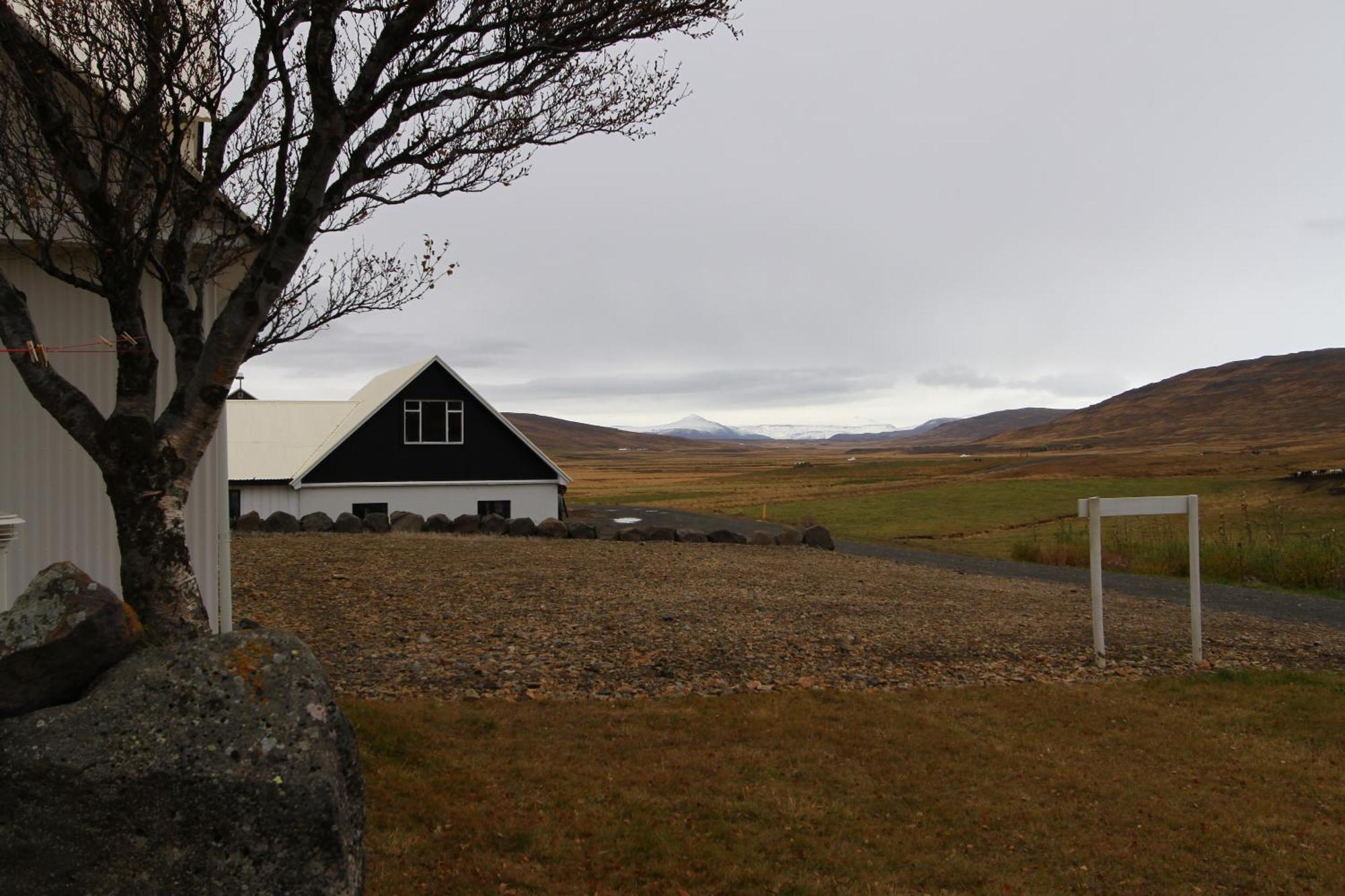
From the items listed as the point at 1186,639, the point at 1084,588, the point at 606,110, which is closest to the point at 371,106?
the point at 606,110

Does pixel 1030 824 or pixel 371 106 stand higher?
pixel 371 106

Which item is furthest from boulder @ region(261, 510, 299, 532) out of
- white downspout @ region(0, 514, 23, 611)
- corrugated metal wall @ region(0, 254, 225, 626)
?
white downspout @ region(0, 514, 23, 611)

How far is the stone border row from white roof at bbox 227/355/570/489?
4.48 m

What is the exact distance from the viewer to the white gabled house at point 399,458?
97.6 ft

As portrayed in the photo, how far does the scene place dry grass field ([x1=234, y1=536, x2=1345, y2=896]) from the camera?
568cm

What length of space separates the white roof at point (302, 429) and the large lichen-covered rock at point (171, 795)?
27306 millimetres

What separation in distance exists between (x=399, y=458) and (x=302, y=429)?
4.27m

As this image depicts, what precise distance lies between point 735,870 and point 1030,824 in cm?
227

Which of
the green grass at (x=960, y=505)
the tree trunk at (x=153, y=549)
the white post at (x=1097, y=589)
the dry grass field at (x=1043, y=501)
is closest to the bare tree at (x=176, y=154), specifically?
the tree trunk at (x=153, y=549)

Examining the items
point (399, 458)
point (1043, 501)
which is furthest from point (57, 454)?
point (1043, 501)

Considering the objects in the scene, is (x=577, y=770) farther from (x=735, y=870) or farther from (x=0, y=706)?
(x=0, y=706)

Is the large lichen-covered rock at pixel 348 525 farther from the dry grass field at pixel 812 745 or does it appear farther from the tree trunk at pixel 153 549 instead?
the tree trunk at pixel 153 549

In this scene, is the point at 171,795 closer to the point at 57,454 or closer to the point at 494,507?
the point at 57,454

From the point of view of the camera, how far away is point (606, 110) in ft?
27.1
